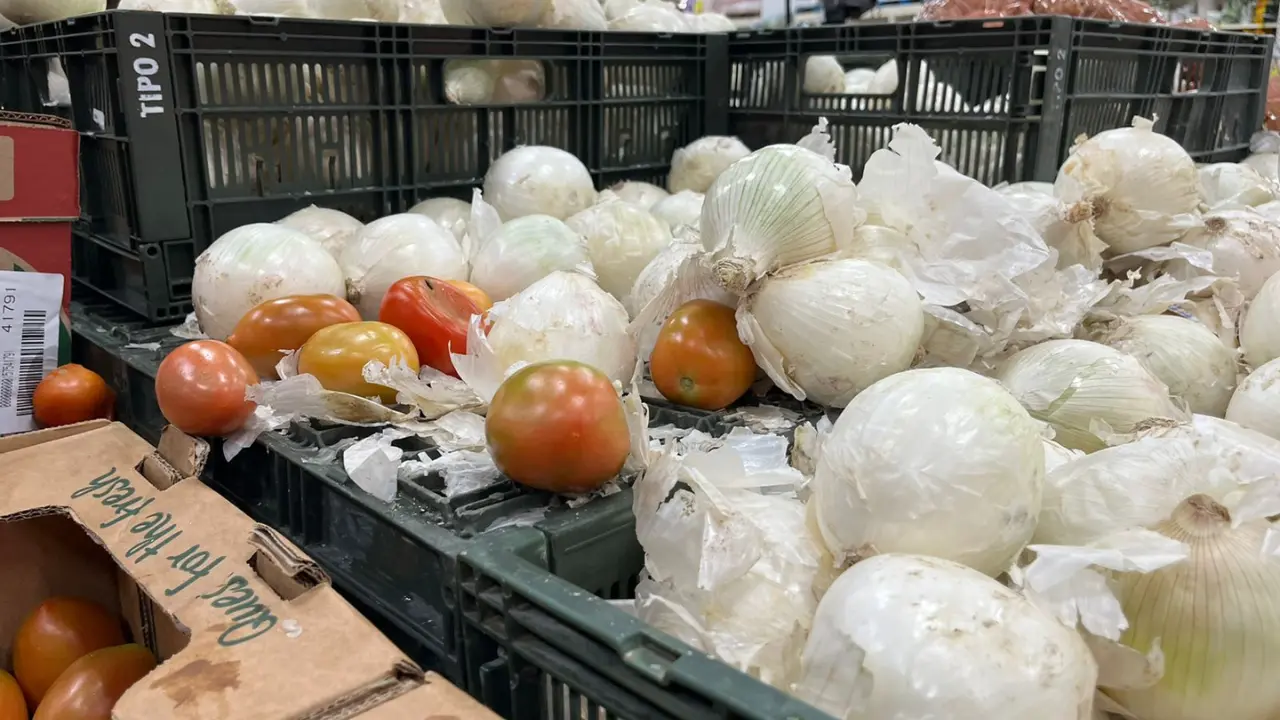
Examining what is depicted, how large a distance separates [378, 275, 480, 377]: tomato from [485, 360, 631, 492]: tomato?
34cm

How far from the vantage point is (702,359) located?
1.02m

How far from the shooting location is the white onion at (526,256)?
1.34m

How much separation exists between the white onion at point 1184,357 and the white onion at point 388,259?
923 mm

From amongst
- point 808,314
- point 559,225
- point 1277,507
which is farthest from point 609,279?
point 1277,507

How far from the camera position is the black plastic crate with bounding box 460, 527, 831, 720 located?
52 cm

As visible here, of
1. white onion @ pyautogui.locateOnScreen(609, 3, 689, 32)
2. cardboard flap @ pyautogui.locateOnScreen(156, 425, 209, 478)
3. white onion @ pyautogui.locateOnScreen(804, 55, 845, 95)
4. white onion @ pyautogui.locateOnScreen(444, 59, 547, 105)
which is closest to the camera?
cardboard flap @ pyautogui.locateOnScreen(156, 425, 209, 478)

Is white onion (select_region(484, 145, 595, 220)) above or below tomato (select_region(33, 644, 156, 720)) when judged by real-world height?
above

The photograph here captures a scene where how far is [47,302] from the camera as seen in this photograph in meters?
1.29

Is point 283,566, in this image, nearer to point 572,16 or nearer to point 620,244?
point 620,244

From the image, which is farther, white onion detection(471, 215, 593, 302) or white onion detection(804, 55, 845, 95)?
white onion detection(804, 55, 845, 95)

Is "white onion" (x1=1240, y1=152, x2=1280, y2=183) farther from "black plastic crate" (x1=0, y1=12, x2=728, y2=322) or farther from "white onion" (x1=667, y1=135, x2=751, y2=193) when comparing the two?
"black plastic crate" (x1=0, y1=12, x2=728, y2=322)

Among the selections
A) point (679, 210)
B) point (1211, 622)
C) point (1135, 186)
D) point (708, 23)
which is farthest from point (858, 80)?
point (1211, 622)

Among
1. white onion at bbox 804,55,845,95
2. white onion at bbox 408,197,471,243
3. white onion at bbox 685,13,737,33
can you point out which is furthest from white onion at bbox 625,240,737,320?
white onion at bbox 685,13,737,33

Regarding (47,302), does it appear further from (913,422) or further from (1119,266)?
(1119,266)
